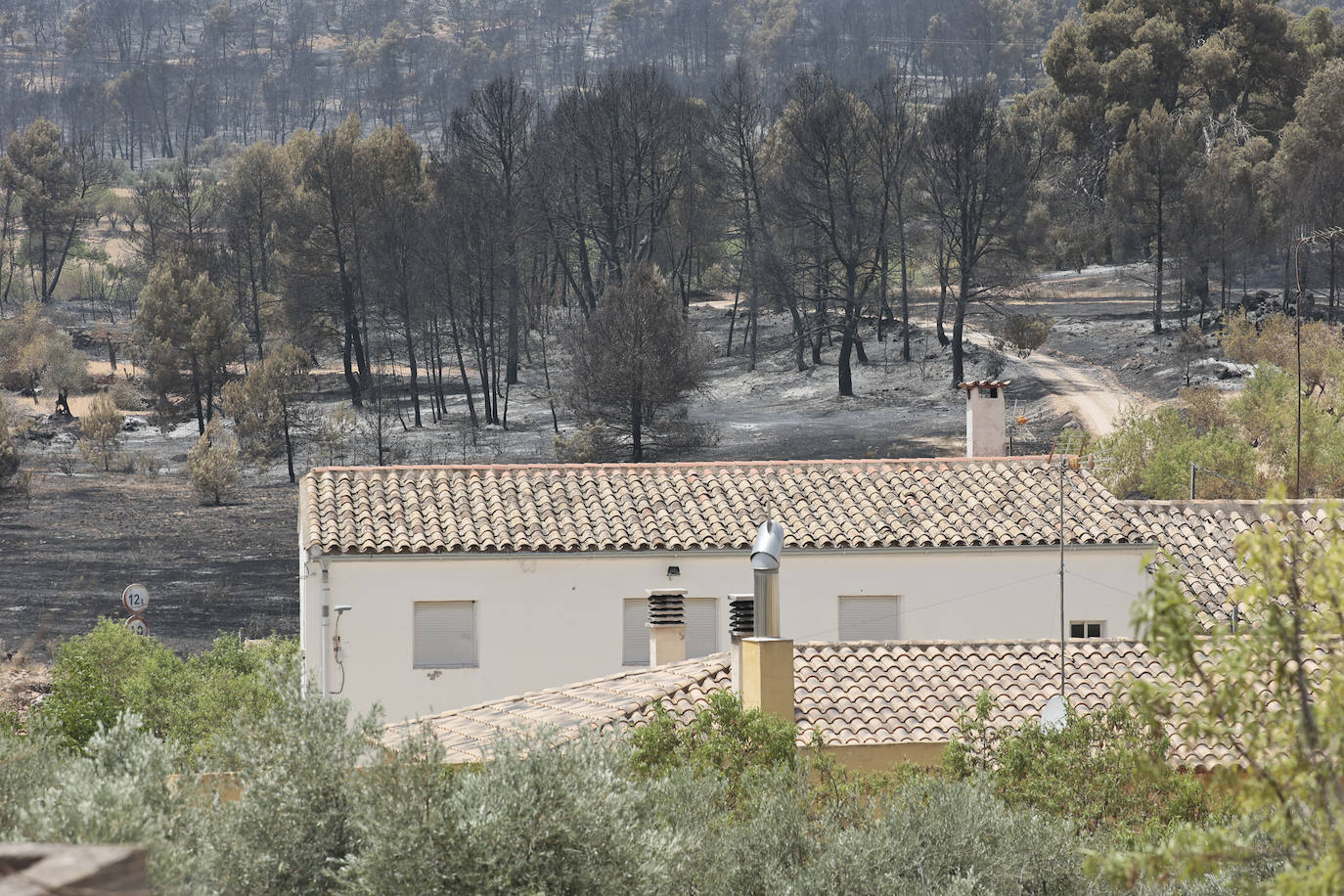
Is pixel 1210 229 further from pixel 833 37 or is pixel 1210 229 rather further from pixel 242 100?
pixel 242 100

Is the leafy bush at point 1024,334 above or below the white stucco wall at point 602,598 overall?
above

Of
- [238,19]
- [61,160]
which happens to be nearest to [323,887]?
[61,160]

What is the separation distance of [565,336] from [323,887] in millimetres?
43764

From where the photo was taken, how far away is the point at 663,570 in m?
21.3

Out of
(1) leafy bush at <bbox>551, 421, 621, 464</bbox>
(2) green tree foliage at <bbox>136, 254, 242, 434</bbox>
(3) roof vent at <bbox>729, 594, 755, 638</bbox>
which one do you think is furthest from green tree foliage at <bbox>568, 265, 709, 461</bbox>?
(3) roof vent at <bbox>729, 594, 755, 638</bbox>

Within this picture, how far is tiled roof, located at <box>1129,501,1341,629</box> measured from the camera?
21.3 metres

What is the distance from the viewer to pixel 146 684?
25250 millimetres

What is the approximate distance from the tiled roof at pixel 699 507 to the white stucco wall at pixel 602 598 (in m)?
0.22

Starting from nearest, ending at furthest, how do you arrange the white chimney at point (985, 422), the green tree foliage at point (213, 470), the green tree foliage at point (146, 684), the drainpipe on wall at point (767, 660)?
the drainpipe on wall at point (767, 660) < the green tree foliage at point (146, 684) < the white chimney at point (985, 422) < the green tree foliage at point (213, 470)

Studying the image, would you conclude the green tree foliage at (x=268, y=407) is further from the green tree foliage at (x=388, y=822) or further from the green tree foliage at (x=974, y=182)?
the green tree foliage at (x=388, y=822)

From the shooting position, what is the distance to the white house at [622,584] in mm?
21047

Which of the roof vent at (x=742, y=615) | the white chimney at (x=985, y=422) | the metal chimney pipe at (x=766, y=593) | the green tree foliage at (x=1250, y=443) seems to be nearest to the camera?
the metal chimney pipe at (x=766, y=593)

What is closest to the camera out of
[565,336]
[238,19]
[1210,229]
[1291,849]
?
[1291,849]

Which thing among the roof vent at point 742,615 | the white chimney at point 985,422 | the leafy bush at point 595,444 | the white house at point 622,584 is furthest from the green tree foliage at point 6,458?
the roof vent at point 742,615
